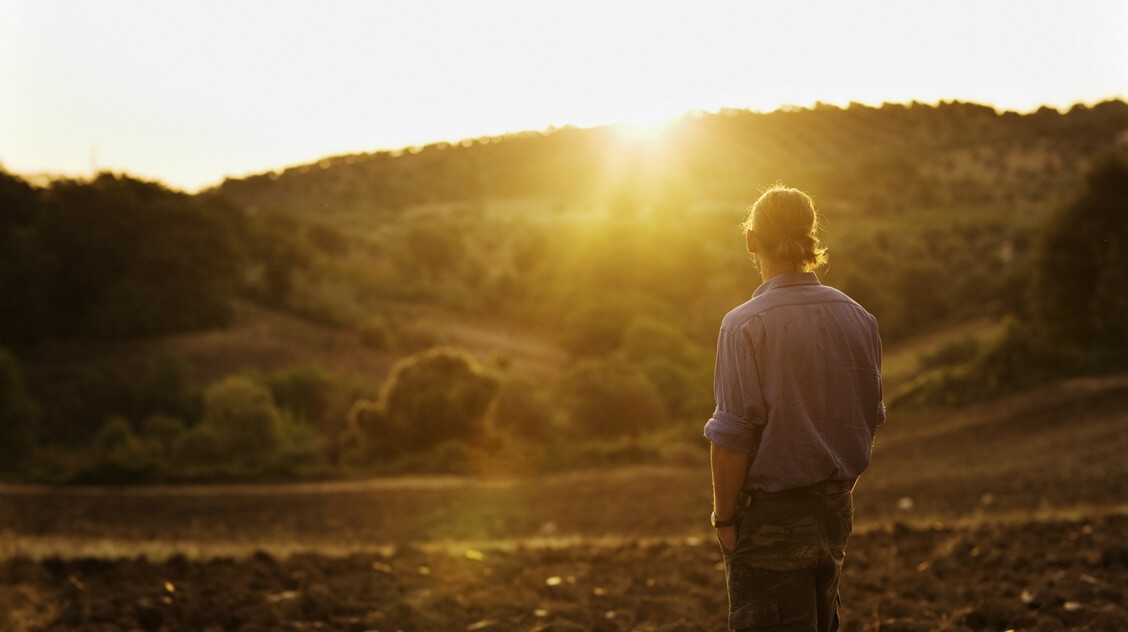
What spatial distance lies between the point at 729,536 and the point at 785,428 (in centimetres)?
35

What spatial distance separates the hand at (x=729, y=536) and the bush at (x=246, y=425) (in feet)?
65.7

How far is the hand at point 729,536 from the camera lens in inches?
122

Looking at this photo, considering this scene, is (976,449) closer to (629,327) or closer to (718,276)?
(629,327)

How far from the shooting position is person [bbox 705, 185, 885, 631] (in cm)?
306

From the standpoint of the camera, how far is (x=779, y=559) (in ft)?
10.0

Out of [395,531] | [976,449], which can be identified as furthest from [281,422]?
[976,449]

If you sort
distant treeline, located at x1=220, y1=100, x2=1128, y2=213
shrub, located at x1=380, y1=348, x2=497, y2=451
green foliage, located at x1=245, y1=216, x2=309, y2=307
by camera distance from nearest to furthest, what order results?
shrub, located at x1=380, y1=348, x2=497, y2=451 → green foliage, located at x1=245, y1=216, x2=309, y2=307 → distant treeline, located at x1=220, y1=100, x2=1128, y2=213

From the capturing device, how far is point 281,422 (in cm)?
2484

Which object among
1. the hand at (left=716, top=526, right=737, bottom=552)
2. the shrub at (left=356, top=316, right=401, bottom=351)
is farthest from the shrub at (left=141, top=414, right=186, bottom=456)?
the hand at (left=716, top=526, right=737, bottom=552)

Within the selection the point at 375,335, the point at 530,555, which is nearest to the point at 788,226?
the point at 530,555

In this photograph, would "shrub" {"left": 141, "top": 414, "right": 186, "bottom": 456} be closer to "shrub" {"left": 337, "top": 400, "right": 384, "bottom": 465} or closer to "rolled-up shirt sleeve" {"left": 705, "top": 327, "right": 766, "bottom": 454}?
"shrub" {"left": 337, "top": 400, "right": 384, "bottom": 465}

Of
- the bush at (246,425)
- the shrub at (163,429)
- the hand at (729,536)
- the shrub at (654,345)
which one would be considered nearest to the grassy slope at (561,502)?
the bush at (246,425)

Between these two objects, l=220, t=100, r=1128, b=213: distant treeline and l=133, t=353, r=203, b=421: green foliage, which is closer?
l=133, t=353, r=203, b=421: green foliage

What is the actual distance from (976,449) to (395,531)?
11.3 meters
